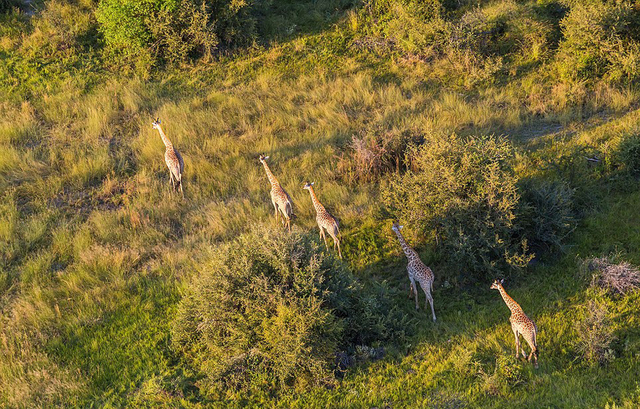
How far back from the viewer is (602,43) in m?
15.4

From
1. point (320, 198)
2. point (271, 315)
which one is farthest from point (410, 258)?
point (320, 198)

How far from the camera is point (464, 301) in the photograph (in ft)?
30.3

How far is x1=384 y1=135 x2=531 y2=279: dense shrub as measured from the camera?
30.9ft

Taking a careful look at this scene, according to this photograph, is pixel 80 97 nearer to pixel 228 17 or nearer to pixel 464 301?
pixel 228 17

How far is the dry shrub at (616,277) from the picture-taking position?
8680mm

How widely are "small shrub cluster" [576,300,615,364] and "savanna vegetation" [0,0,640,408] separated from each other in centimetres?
3

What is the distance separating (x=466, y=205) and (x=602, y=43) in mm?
9207

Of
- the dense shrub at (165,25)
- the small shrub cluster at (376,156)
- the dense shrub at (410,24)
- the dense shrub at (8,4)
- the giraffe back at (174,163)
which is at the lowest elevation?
the small shrub cluster at (376,156)

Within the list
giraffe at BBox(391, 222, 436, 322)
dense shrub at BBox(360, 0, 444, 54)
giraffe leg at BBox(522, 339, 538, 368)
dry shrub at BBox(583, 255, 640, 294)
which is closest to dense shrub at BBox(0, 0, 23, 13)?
dense shrub at BBox(360, 0, 444, 54)

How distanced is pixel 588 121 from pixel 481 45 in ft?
14.6

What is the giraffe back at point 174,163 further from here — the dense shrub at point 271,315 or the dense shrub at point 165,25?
the dense shrub at point 165,25

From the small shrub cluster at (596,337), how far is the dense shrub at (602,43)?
9.99 metres

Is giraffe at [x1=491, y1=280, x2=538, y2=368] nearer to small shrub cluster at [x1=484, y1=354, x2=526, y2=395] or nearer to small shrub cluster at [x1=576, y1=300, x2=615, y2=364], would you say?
small shrub cluster at [x1=484, y1=354, x2=526, y2=395]

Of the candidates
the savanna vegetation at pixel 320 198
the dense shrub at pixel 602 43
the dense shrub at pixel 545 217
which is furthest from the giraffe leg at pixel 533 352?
the dense shrub at pixel 602 43
